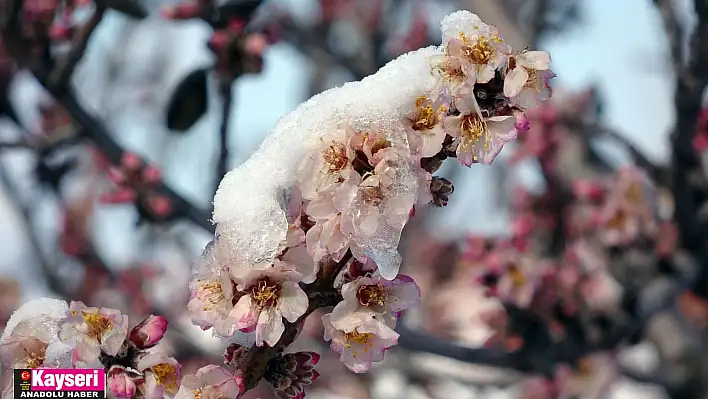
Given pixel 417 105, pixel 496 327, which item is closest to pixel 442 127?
pixel 417 105

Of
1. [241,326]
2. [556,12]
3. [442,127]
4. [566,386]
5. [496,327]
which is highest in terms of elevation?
[556,12]

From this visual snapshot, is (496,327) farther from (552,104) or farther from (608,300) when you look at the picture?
(552,104)

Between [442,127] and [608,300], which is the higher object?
[442,127]

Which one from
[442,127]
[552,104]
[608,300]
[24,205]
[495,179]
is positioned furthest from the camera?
[495,179]

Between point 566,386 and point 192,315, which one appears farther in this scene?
point 566,386

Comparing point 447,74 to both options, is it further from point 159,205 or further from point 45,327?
point 159,205

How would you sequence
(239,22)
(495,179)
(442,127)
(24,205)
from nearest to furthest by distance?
(442,127) → (239,22) → (24,205) → (495,179)

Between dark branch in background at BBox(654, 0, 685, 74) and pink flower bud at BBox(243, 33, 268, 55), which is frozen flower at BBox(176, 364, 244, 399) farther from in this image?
dark branch in background at BBox(654, 0, 685, 74)
